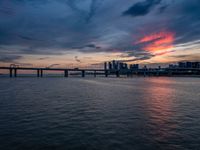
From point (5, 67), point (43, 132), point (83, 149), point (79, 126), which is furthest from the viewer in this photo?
point (5, 67)

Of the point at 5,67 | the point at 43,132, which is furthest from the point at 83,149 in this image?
the point at 5,67

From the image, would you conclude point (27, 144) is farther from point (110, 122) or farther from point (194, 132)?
point (194, 132)

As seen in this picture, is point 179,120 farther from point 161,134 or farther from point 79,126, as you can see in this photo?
point 79,126

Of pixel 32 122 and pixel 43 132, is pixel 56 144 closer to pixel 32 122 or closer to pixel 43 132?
pixel 43 132

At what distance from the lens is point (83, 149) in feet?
27.5

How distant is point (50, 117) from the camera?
14758 mm

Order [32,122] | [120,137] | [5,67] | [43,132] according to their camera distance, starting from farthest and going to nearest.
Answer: [5,67] < [32,122] < [43,132] < [120,137]

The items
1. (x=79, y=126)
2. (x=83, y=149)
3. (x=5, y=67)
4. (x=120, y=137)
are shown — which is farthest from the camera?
(x=5, y=67)

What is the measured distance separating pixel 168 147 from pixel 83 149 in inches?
171

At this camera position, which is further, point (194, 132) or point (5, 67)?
point (5, 67)

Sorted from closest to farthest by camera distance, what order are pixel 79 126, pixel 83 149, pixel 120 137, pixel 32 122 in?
pixel 83 149
pixel 120 137
pixel 79 126
pixel 32 122

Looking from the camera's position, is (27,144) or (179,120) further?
(179,120)

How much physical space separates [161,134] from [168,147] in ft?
6.35

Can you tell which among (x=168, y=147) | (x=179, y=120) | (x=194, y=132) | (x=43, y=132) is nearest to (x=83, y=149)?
(x=43, y=132)
